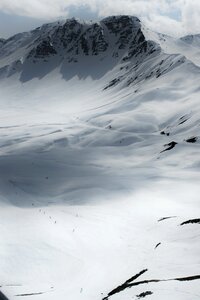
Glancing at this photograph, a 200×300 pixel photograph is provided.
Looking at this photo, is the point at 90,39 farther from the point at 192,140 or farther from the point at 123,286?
the point at 123,286

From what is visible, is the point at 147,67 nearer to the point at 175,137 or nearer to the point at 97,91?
the point at 97,91

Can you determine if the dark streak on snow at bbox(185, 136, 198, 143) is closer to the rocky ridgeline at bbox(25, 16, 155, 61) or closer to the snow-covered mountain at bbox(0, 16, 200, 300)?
the snow-covered mountain at bbox(0, 16, 200, 300)

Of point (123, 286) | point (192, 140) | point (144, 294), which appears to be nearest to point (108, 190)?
point (123, 286)

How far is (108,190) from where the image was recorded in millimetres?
31750

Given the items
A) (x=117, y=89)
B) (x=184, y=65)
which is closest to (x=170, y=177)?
(x=184, y=65)

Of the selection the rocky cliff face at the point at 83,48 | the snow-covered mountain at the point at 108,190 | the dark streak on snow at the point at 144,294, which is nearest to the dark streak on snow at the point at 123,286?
the snow-covered mountain at the point at 108,190

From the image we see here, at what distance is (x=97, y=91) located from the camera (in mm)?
117188

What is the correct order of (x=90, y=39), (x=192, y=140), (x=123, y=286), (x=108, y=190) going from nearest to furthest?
(x=123, y=286) → (x=108, y=190) → (x=192, y=140) → (x=90, y=39)

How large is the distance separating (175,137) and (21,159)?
67.3 ft

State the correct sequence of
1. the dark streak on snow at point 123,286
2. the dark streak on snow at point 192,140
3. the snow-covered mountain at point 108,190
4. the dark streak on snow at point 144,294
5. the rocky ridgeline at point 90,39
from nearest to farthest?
the dark streak on snow at point 144,294, the dark streak on snow at point 123,286, the snow-covered mountain at point 108,190, the dark streak on snow at point 192,140, the rocky ridgeline at point 90,39

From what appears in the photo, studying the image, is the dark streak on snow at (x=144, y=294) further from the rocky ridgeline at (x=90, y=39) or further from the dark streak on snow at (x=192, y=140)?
the rocky ridgeline at (x=90, y=39)

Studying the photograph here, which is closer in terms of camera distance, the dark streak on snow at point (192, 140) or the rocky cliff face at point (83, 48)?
the dark streak on snow at point (192, 140)

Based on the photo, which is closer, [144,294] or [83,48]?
[144,294]

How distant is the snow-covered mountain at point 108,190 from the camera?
46.2 feet
